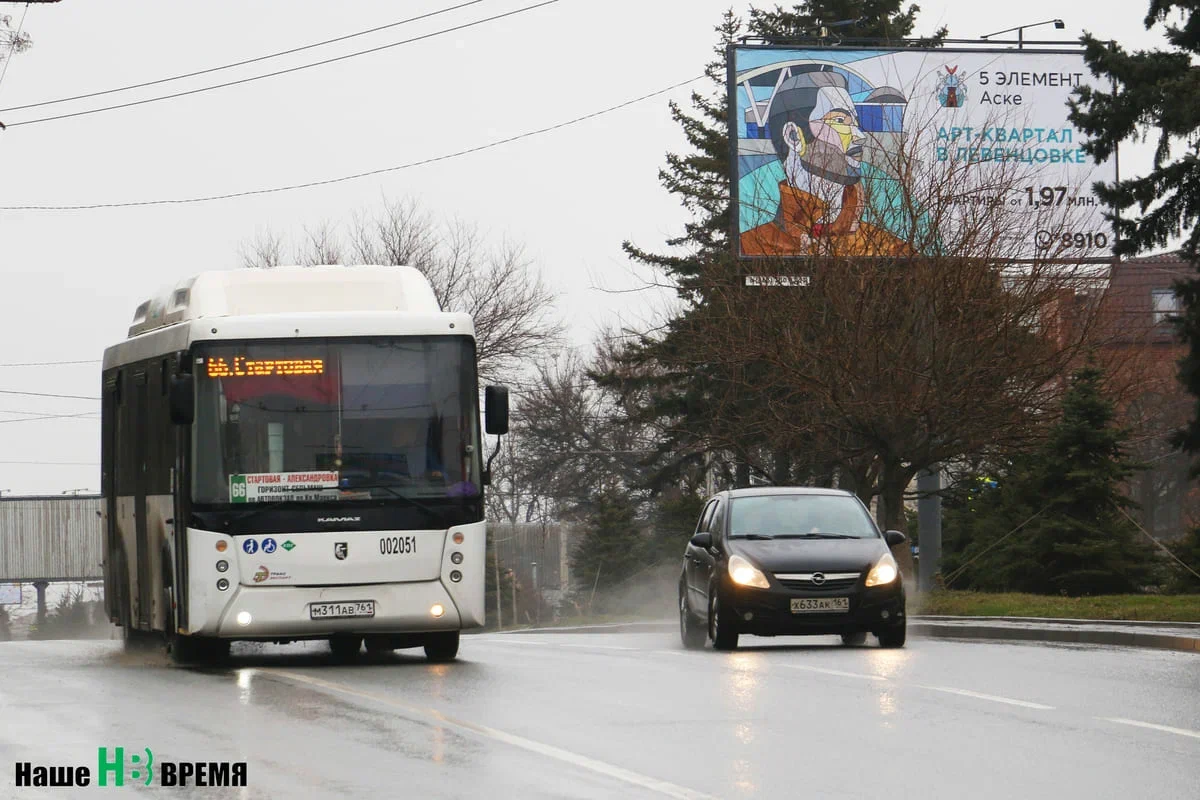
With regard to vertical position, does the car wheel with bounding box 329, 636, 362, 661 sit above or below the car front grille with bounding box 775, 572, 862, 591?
below

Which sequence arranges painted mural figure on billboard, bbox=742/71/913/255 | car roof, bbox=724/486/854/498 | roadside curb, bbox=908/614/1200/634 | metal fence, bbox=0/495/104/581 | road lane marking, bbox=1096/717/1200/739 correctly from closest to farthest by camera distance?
road lane marking, bbox=1096/717/1200/739
car roof, bbox=724/486/854/498
roadside curb, bbox=908/614/1200/634
painted mural figure on billboard, bbox=742/71/913/255
metal fence, bbox=0/495/104/581

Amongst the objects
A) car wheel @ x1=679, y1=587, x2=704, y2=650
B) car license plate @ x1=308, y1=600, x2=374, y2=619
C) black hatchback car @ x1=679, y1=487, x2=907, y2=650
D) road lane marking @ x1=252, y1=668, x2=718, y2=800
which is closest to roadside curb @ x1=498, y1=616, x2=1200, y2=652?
black hatchback car @ x1=679, y1=487, x2=907, y2=650

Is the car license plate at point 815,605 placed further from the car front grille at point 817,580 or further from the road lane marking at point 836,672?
the road lane marking at point 836,672

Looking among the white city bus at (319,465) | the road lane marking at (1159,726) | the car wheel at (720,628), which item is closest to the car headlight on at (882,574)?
the car wheel at (720,628)

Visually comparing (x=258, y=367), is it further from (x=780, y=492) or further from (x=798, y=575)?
(x=780, y=492)

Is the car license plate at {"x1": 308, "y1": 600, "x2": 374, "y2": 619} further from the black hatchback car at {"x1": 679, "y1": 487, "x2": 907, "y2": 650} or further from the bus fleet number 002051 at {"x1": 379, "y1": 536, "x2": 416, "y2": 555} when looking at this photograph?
the black hatchback car at {"x1": 679, "y1": 487, "x2": 907, "y2": 650}

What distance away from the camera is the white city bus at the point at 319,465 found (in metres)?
17.5

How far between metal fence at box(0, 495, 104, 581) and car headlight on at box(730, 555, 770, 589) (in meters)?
74.3

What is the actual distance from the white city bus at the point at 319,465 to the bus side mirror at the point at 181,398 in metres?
A: 0.01

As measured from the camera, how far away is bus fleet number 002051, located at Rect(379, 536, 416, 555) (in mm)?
17609

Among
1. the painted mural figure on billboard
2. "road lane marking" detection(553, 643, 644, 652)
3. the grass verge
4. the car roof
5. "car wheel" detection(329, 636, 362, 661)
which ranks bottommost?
the grass verge

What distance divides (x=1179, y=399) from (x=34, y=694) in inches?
2385

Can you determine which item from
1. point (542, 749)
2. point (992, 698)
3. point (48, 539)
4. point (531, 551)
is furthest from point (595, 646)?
point (48, 539)

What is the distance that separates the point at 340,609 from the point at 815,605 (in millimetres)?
4375
